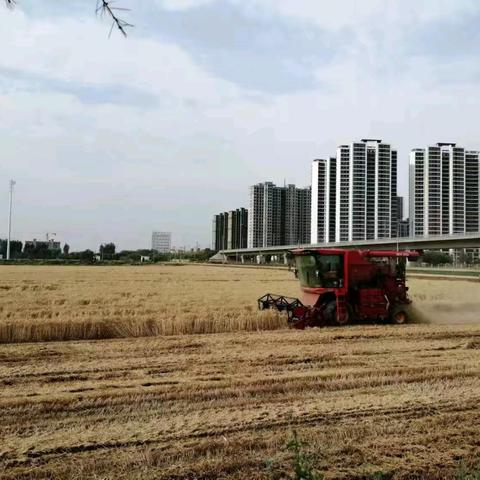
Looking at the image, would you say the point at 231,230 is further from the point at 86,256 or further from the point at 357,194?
the point at 357,194

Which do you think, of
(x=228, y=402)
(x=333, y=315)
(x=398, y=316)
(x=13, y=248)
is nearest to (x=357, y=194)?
(x=398, y=316)

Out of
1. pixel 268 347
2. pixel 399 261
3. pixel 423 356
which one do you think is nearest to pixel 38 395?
pixel 268 347

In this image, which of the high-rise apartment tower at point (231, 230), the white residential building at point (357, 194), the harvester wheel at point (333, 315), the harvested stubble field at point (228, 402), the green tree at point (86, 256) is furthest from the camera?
the high-rise apartment tower at point (231, 230)

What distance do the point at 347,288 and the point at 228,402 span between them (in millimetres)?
9759

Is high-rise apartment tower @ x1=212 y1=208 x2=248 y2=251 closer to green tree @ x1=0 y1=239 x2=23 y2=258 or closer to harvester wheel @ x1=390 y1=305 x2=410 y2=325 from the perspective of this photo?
green tree @ x1=0 y1=239 x2=23 y2=258

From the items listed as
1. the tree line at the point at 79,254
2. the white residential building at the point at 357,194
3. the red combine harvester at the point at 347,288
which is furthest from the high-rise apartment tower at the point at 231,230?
the red combine harvester at the point at 347,288

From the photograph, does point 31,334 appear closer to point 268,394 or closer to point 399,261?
→ point 268,394

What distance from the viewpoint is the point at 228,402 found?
24.3 feet

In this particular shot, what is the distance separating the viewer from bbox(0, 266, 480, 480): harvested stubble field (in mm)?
5273

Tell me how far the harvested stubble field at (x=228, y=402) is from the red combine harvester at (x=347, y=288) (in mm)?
1918

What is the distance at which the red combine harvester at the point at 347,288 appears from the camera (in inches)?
642

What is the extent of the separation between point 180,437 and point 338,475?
1.81m

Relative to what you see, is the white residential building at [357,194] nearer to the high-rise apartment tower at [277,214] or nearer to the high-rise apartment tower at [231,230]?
the high-rise apartment tower at [277,214]

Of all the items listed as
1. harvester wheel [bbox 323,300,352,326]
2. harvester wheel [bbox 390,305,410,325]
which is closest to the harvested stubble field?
harvester wheel [bbox 323,300,352,326]
